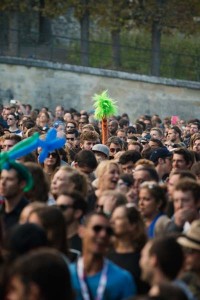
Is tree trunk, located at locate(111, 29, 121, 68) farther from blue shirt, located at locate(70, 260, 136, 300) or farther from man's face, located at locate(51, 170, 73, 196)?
blue shirt, located at locate(70, 260, 136, 300)

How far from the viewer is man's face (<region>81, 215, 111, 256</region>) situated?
10.3 meters

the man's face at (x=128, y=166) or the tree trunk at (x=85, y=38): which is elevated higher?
the man's face at (x=128, y=166)

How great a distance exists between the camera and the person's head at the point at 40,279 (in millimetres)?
8617

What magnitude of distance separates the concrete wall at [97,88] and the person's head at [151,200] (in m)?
31.2

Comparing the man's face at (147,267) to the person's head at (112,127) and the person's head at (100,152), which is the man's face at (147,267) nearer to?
the person's head at (100,152)

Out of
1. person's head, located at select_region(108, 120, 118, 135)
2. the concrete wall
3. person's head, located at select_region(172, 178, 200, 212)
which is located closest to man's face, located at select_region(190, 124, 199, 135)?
person's head, located at select_region(108, 120, 118, 135)

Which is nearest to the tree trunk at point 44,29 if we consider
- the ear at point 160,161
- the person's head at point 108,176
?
the ear at point 160,161

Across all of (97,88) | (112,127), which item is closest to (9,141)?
(112,127)

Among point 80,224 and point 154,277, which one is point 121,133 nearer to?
point 80,224

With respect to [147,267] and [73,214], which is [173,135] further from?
[147,267]

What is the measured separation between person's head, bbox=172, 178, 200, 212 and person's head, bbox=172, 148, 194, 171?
4.19m

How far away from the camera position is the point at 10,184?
1284cm

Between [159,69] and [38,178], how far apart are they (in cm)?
3221

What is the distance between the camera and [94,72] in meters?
44.9
